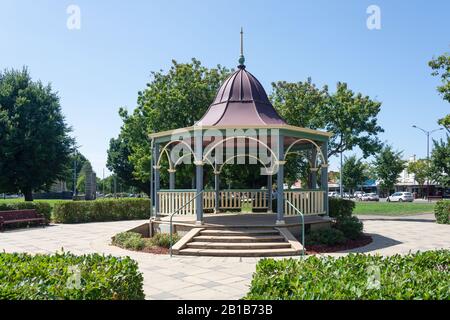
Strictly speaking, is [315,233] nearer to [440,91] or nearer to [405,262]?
[405,262]

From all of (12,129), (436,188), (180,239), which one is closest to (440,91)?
(180,239)

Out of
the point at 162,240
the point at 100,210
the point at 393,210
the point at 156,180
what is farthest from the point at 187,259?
the point at 393,210

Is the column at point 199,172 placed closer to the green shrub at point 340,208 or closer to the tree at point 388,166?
the green shrub at point 340,208

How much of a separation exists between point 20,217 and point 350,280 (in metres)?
17.5

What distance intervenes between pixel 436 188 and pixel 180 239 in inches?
2540

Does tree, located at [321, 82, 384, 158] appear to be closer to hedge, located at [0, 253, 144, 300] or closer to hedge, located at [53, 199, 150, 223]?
hedge, located at [53, 199, 150, 223]

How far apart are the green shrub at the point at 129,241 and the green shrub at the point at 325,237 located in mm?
4996

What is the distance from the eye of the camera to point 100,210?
21016 mm

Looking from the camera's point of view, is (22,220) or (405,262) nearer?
(405,262)

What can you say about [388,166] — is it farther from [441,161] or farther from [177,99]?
[177,99]

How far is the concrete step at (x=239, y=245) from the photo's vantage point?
33.6 ft

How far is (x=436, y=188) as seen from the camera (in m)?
63.6

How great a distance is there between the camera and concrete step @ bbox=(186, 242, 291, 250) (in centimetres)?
1023

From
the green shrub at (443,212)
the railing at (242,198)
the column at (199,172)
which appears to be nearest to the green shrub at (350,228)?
the column at (199,172)
